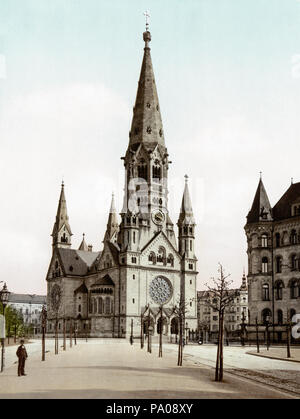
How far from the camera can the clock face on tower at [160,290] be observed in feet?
348

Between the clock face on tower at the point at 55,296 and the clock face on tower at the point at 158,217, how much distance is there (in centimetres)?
2727

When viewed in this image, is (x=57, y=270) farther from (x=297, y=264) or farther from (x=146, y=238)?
(x=297, y=264)

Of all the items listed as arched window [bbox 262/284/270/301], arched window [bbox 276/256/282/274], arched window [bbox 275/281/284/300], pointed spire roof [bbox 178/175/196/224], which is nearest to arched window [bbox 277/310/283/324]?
arched window [bbox 275/281/284/300]

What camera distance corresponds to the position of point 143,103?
115 meters

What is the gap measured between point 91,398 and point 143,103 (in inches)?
4006

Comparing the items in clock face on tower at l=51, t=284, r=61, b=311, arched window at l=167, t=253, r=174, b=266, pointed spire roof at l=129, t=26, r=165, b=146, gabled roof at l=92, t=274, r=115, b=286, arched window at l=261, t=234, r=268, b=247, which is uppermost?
pointed spire roof at l=129, t=26, r=165, b=146

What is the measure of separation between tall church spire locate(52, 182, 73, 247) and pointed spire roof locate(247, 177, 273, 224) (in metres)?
60.2

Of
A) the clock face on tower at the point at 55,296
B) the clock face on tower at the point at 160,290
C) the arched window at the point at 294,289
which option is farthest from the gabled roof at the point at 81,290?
the arched window at the point at 294,289

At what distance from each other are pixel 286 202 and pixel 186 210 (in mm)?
32987

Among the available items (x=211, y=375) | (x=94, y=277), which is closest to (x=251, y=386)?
(x=211, y=375)

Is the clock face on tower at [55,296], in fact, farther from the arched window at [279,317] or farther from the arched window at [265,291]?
the arched window at [279,317]

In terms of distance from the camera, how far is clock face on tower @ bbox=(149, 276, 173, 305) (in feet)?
348

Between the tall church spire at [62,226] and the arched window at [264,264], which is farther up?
the tall church spire at [62,226]

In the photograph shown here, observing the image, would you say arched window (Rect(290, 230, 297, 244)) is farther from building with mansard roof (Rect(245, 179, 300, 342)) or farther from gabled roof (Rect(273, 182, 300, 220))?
gabled roof (Rect(273, 182, 300, 220))
